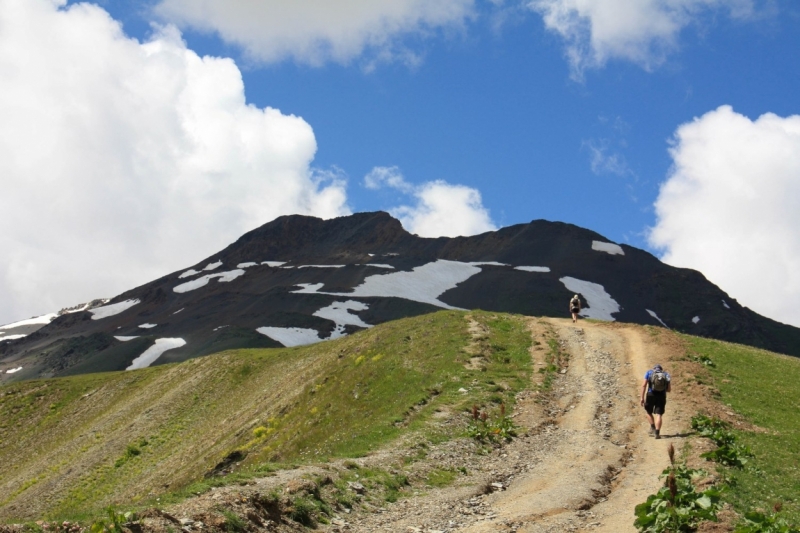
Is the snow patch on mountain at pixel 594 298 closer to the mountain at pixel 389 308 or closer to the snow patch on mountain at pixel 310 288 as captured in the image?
the mountain at pixel 389 308

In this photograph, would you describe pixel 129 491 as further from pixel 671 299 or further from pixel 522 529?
pixel 671 299

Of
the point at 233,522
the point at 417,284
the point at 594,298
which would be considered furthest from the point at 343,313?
the point at 233,522

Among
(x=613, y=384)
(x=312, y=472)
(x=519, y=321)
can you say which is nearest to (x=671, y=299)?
(x=519, y=321)

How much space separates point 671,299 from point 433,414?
176m

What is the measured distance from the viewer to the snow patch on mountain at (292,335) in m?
122

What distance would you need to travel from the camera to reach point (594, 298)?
17375 cm

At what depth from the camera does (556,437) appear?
2542cm

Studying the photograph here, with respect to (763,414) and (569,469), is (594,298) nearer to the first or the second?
(763,414)

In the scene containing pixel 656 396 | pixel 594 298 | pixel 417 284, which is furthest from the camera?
pixel 417 284

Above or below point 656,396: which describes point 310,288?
above

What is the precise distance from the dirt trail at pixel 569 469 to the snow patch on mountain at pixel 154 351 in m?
105

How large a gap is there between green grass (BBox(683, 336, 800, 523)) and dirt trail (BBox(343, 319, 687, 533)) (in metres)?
2.23

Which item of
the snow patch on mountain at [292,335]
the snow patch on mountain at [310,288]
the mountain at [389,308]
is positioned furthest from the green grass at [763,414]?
the snow patch on mountain at [310,288]

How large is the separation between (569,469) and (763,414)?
10733 millimetres
